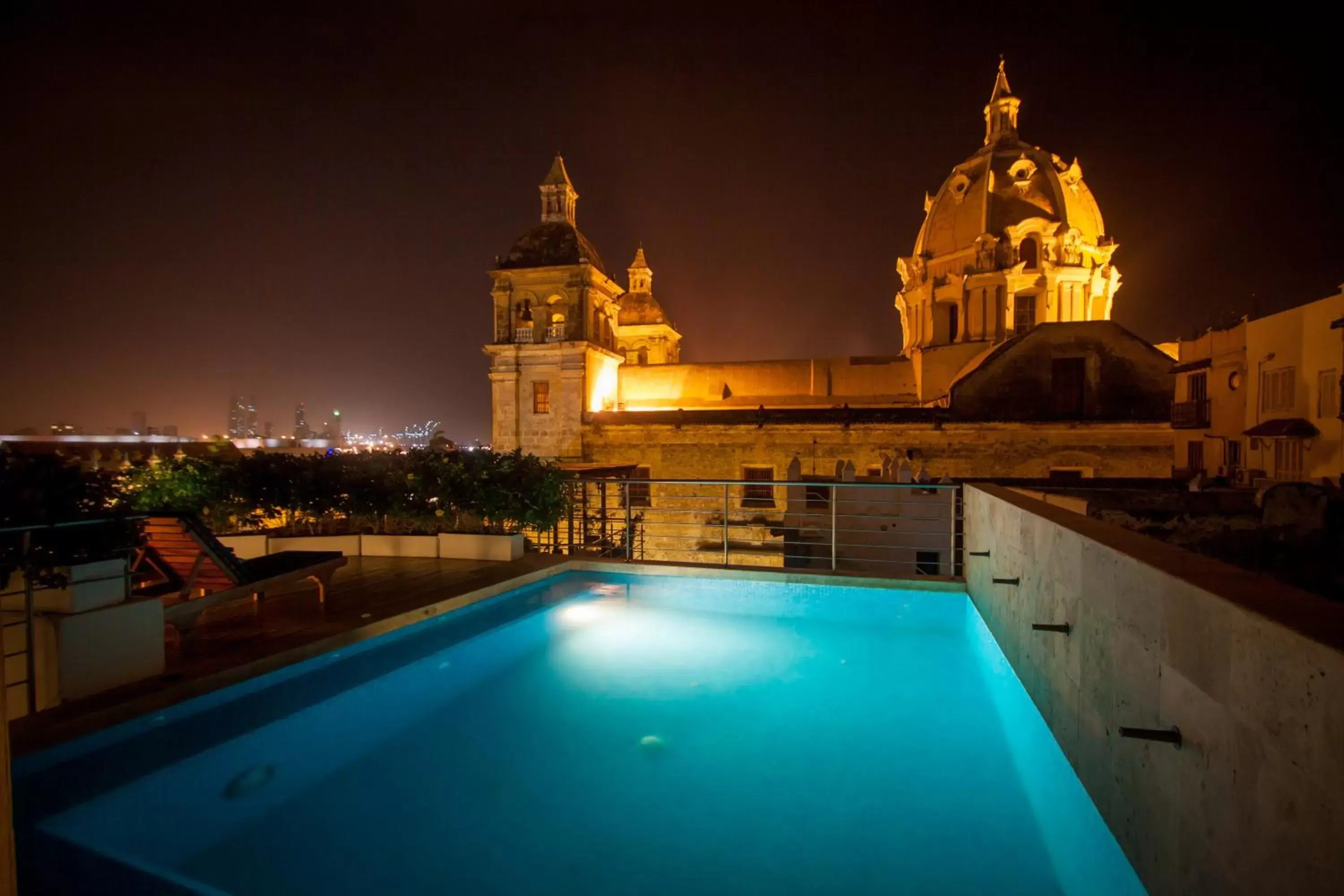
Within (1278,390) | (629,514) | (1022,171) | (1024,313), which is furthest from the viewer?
(1022,171)

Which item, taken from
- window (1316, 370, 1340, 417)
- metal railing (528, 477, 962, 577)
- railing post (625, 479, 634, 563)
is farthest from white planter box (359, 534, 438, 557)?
window (1316, 370, 1340, 417)

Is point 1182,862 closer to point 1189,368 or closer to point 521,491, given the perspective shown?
point 521,491

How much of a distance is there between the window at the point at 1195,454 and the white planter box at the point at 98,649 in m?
27.5

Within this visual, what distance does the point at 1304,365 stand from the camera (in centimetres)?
1717

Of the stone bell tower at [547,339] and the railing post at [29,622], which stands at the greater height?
the stone bell tower at [547,339]

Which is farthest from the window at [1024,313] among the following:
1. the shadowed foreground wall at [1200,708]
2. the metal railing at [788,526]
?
the shadowed foreground wall at [1200,708]

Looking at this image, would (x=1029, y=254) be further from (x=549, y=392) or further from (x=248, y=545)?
(x=248, y=545)

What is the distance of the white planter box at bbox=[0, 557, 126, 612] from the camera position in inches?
124

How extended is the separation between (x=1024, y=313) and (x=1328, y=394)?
11383 mm

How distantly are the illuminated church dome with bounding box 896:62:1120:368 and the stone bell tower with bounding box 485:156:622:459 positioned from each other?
14.5 metres

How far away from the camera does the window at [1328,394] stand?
1581cm

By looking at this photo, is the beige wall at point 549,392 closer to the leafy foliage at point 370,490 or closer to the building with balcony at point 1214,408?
the leafy foliage at point 370,490

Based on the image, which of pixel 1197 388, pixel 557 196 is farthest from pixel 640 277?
pixel 1197 388

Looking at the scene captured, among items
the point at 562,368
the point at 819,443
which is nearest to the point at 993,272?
the point at 819,443
